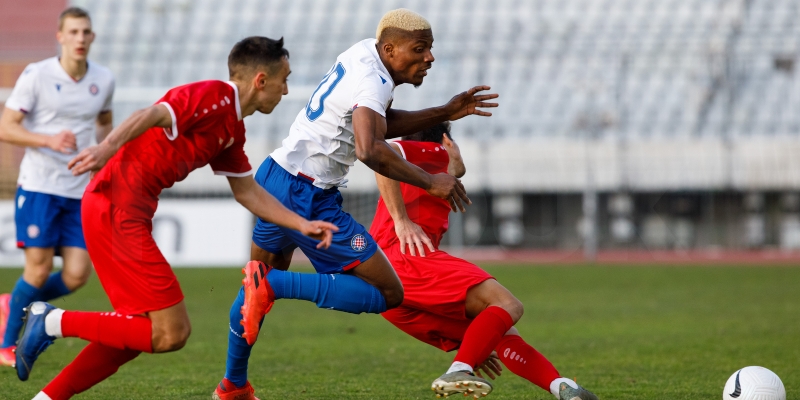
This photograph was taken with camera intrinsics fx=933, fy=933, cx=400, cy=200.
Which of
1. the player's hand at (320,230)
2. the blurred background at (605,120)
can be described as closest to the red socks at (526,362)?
the player's hand at (320,230)

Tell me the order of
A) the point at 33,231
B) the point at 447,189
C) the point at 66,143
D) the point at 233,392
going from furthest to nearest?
the point at 33,231 → the point at 66,143 → the point at 233,392 → the point at 447,189

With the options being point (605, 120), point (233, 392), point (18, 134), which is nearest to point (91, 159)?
point (233, 392)

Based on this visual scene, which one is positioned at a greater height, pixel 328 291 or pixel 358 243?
pixel 358 243

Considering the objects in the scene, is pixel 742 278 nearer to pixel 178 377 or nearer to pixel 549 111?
pixel 549 111

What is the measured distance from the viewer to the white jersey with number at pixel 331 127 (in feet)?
15.4

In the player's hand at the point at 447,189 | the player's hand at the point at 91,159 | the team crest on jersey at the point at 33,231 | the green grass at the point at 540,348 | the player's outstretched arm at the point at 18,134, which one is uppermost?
the player's hand at the point at 91,159

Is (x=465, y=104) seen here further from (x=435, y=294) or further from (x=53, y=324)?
(x=53, y=324)

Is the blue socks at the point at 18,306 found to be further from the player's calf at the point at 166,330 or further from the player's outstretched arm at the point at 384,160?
the player's outstretched arm at the point at 384,160

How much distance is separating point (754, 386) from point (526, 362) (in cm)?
114

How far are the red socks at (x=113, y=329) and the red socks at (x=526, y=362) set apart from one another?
71.1 inches

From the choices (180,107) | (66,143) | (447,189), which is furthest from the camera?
(66,143)

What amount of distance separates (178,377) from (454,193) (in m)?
2.44

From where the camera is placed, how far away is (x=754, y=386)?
4691mm

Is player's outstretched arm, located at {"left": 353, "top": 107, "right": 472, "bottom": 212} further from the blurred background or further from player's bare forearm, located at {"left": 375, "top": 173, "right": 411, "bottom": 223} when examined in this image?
the blurred background
